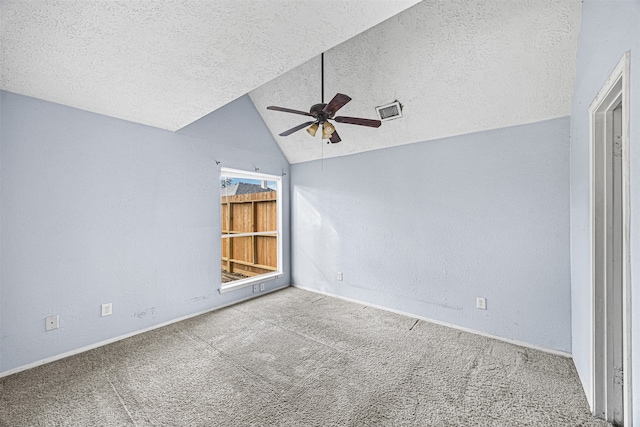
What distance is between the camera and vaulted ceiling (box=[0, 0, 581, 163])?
4.96ft

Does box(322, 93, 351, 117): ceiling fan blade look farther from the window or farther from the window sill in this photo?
the window sill

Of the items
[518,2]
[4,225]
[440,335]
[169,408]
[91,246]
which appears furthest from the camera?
[440,335]

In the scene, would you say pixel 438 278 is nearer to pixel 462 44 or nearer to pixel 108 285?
pixel 462 44

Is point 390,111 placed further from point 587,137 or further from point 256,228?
point 256,228

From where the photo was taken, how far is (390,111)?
3.07m

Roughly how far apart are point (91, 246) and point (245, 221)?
2.32 metres

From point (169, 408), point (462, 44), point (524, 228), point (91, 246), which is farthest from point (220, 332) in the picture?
point (462, 44)

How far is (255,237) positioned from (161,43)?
3.41 metres

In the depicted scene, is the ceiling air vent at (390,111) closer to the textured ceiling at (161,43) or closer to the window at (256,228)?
the textured ceiling at (161,43)

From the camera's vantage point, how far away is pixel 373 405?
1812 millimetres

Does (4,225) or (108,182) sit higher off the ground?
(108,182)

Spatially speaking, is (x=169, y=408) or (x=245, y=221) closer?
(x=169, y=408)

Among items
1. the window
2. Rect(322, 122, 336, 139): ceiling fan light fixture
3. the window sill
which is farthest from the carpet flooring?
Rect(322, 122, 336, 139): ceiling fan light fixture

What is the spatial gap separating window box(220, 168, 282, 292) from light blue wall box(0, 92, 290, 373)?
0.81m
